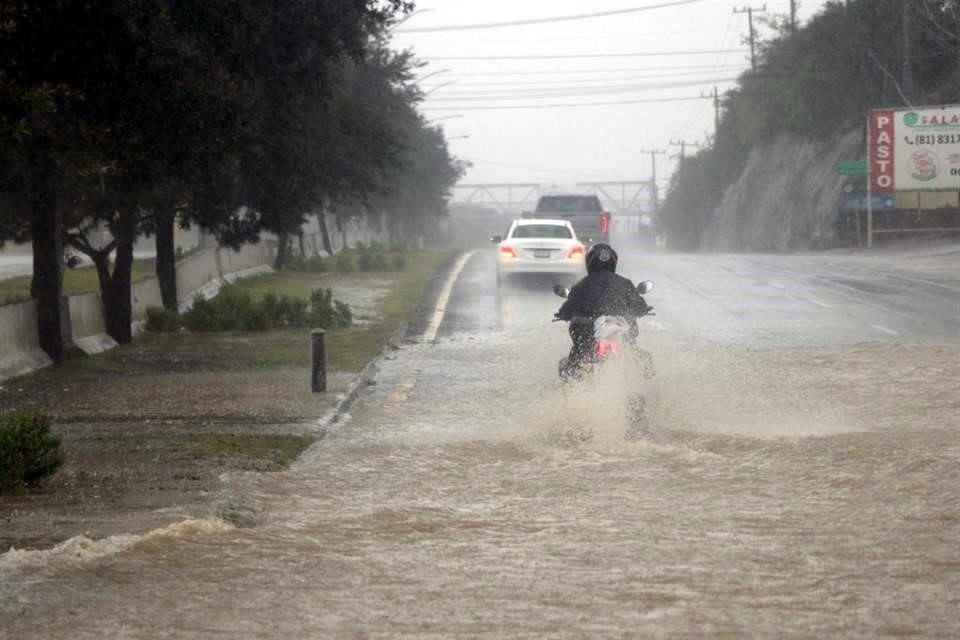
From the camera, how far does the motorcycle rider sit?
44.4 ft

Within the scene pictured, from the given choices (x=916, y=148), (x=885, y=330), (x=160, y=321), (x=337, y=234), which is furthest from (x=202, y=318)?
(x=337, y=234)

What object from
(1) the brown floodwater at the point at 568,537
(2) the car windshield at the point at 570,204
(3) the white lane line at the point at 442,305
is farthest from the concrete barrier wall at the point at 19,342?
(2) the car windshield at the point at 570,204

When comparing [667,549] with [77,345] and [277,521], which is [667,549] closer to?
[277,521]

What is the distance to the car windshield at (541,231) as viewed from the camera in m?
37.3

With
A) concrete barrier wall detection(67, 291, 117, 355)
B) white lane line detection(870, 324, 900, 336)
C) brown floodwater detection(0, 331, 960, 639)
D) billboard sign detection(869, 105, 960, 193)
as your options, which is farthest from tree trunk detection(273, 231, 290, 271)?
brown floodwater detection(0, 331, 960, 639)

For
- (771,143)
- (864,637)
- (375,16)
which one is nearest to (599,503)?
(864,637)

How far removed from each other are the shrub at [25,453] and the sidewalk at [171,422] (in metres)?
0.12

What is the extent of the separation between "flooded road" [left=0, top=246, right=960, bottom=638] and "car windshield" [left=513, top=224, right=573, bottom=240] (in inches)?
767

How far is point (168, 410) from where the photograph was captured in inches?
635

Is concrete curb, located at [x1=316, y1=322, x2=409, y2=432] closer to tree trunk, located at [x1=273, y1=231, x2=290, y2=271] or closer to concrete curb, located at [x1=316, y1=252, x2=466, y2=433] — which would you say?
concrete curb, located at [x1=316, y1=252, x2=466, y2=433]

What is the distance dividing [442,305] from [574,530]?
2135 centimetres

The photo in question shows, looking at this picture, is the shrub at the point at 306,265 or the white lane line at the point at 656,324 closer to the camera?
the white lane line at the point at 656,324

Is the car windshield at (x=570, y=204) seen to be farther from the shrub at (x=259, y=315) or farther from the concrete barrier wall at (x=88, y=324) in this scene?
the concrete barrier wall at (x=88, y=324)

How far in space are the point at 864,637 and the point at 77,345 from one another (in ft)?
54.9
